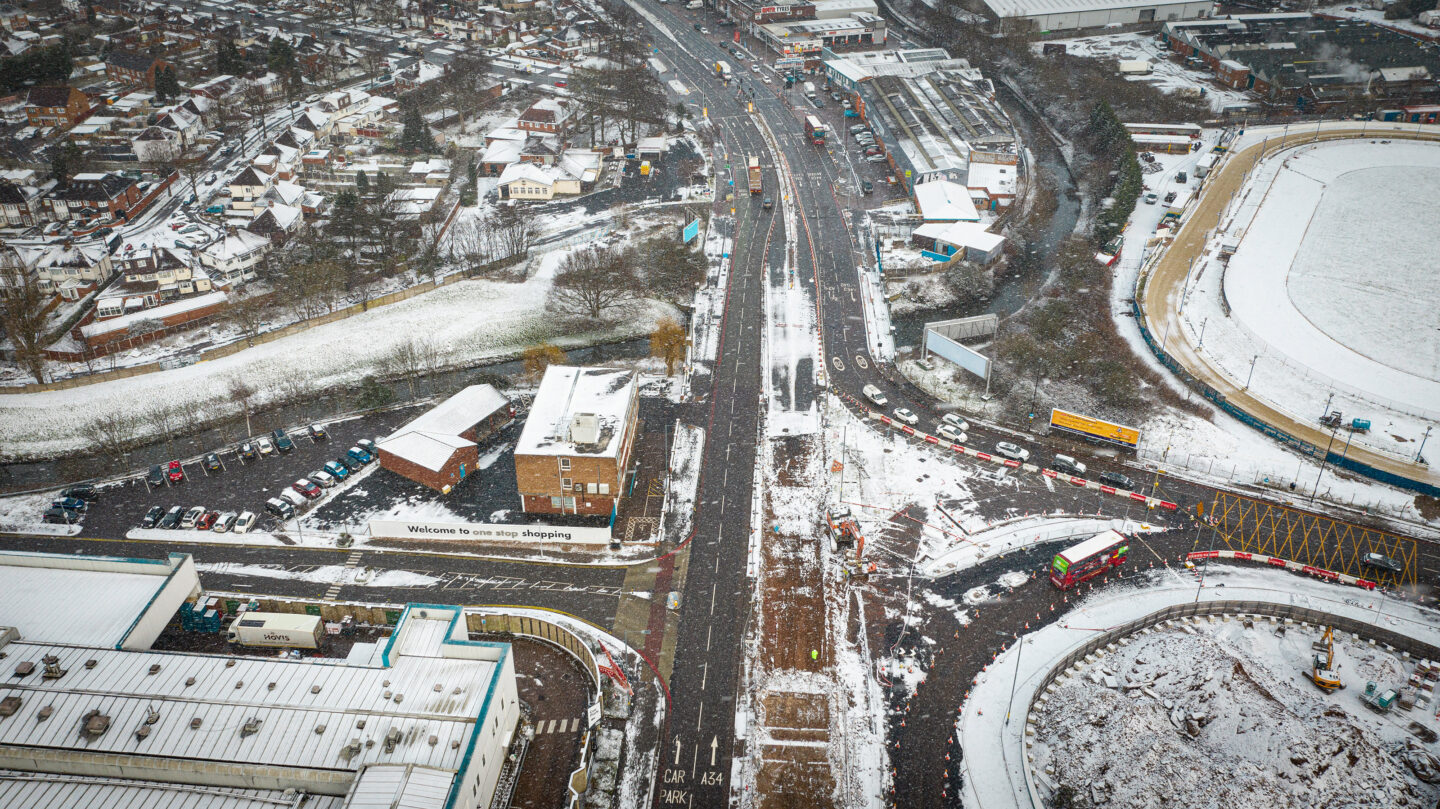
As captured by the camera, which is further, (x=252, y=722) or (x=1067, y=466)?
(x=1067, y=466)

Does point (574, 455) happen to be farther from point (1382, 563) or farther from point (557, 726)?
point (1382, 563)

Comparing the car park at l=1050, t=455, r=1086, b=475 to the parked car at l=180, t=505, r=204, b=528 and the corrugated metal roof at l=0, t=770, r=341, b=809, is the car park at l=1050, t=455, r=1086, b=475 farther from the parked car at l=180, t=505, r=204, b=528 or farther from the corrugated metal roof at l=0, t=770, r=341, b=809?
the parked car at l=180, t=505, r=204, b=528

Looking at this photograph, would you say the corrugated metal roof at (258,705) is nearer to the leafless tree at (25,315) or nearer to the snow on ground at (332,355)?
the snow on ground at (332,355)

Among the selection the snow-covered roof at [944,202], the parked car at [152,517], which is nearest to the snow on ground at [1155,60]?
the snow-covered roof at [944,202]

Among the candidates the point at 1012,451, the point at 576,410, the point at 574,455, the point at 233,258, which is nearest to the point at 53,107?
the point at 233,258

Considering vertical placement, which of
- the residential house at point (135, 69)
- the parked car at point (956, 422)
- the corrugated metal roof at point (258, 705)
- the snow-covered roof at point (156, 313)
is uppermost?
the residential house at point (135, 69)

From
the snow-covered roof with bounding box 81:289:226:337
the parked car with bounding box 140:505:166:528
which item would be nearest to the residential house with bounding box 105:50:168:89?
the snow-covered roof with bounding box 81:289:226:337

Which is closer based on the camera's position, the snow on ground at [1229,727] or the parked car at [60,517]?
the snow on ground at [1229,727]

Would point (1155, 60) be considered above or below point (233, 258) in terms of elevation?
above
